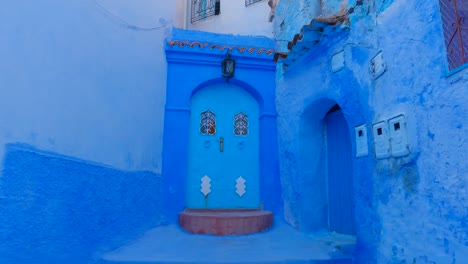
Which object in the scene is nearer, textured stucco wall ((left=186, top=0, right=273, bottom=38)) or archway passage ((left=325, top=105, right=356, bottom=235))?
archway passage ((left=325, top=105, right=356, bottom=235))

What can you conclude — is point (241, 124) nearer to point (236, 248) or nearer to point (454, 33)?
point (236, 248)

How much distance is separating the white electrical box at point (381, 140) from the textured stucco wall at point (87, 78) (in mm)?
3122

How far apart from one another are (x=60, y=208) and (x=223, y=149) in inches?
116

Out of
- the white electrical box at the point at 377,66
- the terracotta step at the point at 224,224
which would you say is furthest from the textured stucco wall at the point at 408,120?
the terracotta step at the point at 224,224

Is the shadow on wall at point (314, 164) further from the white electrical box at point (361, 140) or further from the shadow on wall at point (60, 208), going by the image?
the shadow on wall at point (60, 208)

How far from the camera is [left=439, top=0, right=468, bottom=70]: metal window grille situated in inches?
98.7

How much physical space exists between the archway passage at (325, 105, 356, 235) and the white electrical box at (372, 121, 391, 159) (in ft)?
3.94

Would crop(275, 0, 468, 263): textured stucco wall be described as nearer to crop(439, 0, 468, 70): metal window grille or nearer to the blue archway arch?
crop(439, 0, 468, 70): metal window grille

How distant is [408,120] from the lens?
292 centimetres

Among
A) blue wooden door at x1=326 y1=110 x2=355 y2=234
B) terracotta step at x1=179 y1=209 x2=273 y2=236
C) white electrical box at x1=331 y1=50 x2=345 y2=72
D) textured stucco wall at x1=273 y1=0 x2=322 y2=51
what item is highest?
textured stucco wall at x1=273 y1=0 x2=322 y2=51

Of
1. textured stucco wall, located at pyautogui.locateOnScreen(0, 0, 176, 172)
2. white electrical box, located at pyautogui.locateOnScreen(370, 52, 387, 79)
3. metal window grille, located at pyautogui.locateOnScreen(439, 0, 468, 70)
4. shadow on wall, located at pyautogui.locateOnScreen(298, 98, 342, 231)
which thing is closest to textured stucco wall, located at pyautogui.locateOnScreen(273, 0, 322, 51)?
shadow on wall, located at pyautogui.locateOnScreen(298, 98, 342, 231)

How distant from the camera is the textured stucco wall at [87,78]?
308 centimetres

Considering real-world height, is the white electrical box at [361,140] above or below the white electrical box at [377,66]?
below

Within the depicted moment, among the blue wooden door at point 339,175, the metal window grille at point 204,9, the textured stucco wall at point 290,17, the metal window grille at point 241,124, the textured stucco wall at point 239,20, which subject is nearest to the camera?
the blue wooden door at point 339,175
